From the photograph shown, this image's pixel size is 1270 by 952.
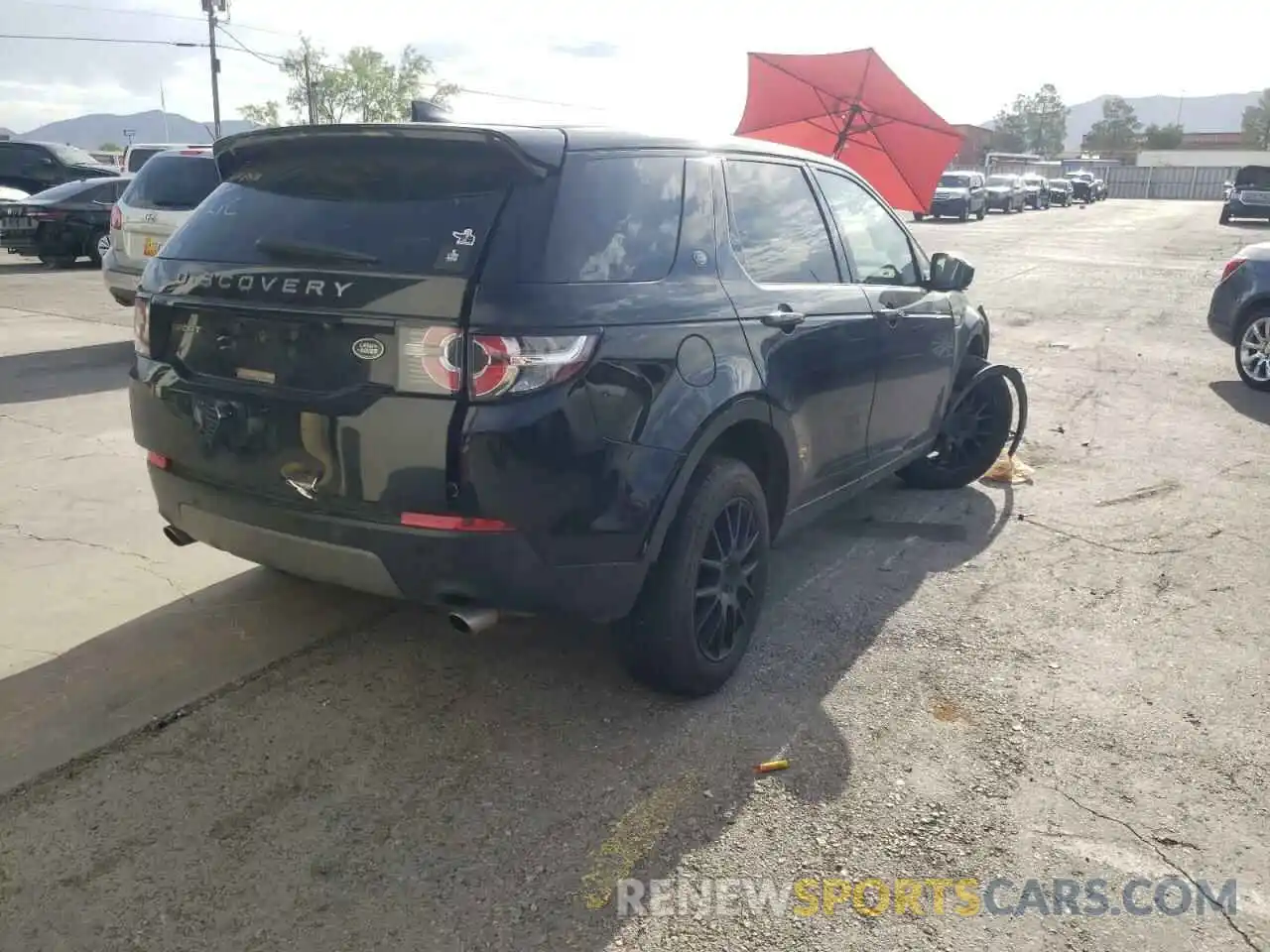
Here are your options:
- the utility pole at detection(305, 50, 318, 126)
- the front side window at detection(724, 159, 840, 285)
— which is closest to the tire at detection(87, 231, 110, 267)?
the front side window at detection(724, 159, 840, 285)

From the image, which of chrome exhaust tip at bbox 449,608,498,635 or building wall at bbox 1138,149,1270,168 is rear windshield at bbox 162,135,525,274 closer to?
chrome exhaust tip at bbox 449,608,498,635

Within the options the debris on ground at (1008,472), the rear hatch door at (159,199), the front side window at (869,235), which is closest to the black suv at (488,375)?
the front side window at (869,235)

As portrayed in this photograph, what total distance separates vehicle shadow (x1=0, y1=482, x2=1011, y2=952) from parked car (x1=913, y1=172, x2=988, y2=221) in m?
33.3

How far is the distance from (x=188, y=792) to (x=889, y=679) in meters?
2.35

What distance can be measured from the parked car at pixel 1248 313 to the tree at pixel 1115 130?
118 meters

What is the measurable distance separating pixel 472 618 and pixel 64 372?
22.6 feet

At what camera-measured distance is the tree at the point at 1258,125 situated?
345 ft

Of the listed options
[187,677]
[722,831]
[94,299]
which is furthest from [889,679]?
[94,299]

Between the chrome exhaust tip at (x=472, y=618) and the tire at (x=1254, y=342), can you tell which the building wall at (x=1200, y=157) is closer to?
the tire at (x=1254, y=342)

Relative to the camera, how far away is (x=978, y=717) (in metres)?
3.58

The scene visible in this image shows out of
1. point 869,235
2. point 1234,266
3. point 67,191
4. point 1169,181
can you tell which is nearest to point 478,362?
point 869,235

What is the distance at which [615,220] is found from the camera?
10.6ft

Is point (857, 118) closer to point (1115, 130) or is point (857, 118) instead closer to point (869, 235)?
point (869, 235)

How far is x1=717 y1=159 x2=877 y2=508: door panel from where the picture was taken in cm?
374
